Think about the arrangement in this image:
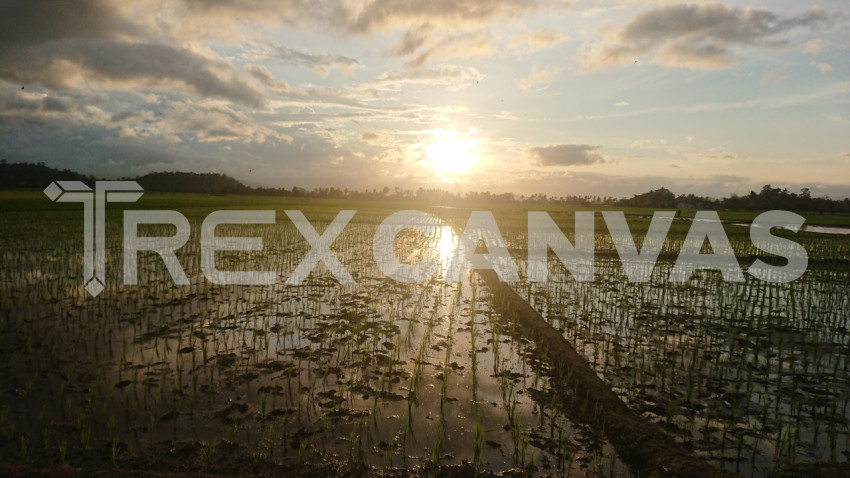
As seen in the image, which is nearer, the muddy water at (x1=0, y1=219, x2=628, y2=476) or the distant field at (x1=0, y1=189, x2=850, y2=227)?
the muddy water at (x1=0, y1=219, x2=628, y2=476)

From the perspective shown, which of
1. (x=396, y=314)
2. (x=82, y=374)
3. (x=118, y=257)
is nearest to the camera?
(x=82, y=374)

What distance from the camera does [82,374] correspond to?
465cm

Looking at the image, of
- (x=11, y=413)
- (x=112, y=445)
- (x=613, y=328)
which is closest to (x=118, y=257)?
(x=11, y=413)

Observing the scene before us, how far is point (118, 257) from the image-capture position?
40.2 ft

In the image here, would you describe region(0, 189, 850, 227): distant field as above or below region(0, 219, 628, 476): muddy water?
above

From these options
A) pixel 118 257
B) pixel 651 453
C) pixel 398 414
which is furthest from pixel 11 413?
pixel 118 257

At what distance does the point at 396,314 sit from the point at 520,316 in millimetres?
2354

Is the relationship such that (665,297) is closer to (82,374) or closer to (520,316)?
(520,316)

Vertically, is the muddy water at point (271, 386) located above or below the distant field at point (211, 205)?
below

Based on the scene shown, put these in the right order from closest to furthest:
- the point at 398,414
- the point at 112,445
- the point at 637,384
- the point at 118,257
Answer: the point at 112,445
the point at 398,414
the point at 637,384
the point at 118,257

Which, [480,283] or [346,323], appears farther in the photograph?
[480,283]

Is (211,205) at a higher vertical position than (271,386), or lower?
higher

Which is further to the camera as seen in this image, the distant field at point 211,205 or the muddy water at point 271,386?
the distant field at point 211,205

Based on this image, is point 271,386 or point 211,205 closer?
point 271,386
